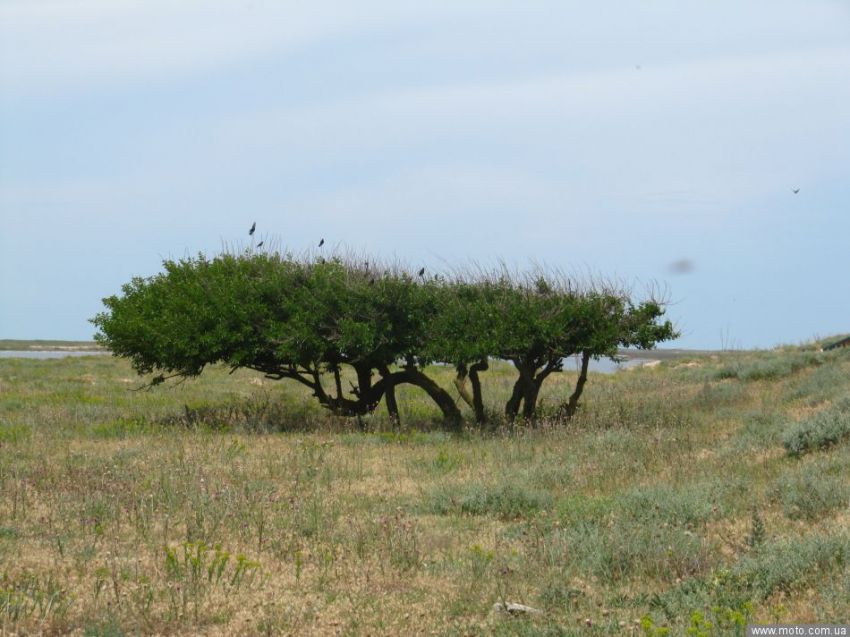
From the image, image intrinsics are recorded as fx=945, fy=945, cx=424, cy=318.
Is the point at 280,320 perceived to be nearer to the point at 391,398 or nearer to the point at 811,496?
the point at 391,398

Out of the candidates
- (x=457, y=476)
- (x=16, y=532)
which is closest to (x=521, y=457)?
(x=457, y=476)

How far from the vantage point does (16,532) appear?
34.7 feet

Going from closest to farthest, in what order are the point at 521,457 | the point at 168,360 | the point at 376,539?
the point at 376,539 < the point at 521,457 < the point at 168,360

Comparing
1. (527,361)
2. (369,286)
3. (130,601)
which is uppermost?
(369,286)

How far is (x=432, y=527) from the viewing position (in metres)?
11.0

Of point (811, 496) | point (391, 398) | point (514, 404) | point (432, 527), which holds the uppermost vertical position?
point (391, 398)

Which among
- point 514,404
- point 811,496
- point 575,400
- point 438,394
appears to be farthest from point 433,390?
point 811,496

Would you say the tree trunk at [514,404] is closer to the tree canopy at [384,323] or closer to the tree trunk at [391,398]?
the tree canopy at [384,323]

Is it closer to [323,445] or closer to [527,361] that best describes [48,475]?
[323,445]

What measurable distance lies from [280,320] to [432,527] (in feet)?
37.9

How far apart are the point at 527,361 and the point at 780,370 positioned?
31.9 ft

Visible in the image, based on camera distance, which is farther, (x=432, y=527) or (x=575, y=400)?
(x=575, y=400)

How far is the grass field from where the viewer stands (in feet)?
25.2

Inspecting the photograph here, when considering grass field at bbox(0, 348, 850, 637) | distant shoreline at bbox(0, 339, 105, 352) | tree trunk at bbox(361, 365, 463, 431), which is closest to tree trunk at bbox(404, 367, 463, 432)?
tree trunk at bbox(361, 365, 463, 431)
